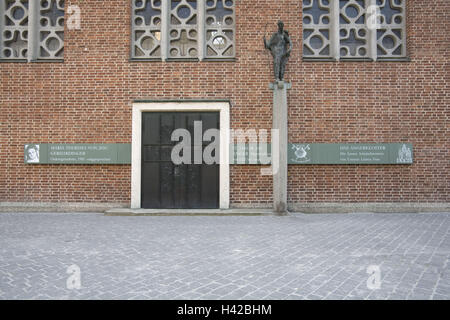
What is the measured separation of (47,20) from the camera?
950cm

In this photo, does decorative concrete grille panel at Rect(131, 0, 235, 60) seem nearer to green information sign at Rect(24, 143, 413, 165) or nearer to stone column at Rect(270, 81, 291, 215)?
stone column at Rect(270, 81, 291, 215)

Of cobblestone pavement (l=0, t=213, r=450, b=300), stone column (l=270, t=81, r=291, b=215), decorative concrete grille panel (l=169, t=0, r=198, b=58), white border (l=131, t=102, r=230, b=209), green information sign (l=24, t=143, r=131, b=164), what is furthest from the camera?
decorative concrete grille panel (l=169, t=0, r=198, b=58)

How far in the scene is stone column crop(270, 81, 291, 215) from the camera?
8.51 m

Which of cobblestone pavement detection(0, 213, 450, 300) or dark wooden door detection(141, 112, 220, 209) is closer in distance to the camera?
cobblestone pavement detection(0, 213, 450, 300)

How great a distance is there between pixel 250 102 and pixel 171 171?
3.21 meters

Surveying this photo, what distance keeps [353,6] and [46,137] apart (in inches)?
411

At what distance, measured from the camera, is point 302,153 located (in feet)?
29.8

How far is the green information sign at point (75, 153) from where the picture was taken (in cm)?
914

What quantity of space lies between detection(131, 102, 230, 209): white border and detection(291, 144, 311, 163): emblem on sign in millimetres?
2031

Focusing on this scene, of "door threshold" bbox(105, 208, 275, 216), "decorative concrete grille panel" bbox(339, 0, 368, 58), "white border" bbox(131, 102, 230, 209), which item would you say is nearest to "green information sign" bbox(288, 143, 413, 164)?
"door threshold" bbox(105, 208, 275, 216)

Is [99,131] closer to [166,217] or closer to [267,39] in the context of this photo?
[166,217]

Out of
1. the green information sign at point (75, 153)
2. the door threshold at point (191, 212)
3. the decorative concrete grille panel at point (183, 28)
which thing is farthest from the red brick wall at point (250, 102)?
the door threshold at point (191, 212)

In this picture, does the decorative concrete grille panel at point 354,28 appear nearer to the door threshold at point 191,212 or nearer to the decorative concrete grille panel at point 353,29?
the decorative concrete grille panel at point 353,29

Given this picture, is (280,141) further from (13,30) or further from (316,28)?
(13,30)
